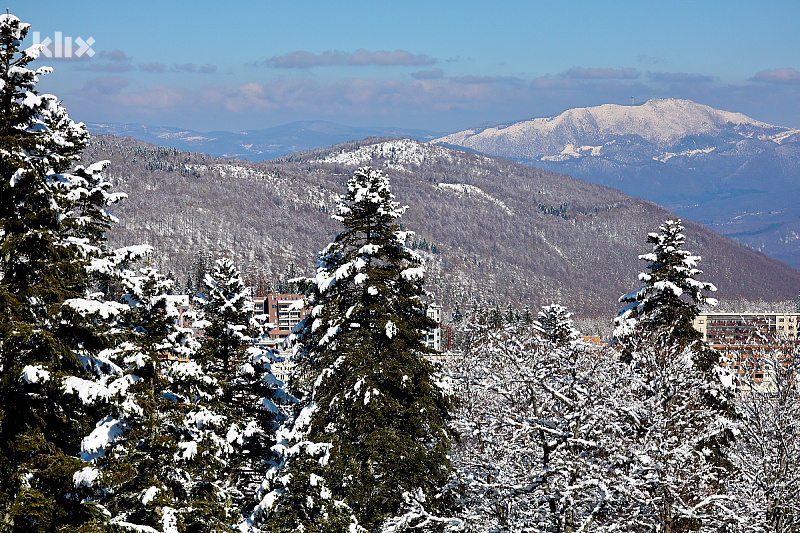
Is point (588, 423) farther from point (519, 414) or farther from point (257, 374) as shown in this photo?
point (257, 374)

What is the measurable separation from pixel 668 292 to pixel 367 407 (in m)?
12.5

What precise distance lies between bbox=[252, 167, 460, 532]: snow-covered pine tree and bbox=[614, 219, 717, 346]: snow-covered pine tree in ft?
27.8

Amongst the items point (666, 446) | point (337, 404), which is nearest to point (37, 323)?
point (337, 404)

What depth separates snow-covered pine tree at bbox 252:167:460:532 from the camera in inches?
822

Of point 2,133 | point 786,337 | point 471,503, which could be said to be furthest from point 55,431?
point 786,337

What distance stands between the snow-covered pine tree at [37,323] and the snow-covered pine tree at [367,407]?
8.75m

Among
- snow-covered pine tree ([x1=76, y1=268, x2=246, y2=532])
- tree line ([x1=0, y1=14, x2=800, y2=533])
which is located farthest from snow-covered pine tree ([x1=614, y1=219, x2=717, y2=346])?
snow-covered pine tree ([x1=76, y1=268, x2=246, y2=532])

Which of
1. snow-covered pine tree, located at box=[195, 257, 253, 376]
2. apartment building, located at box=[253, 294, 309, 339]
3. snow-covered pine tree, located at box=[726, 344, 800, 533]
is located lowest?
apartment building, located at box=[253, 294, 309, 339]

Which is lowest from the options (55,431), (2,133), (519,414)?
(519,414)

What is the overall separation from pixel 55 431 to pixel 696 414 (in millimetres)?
13799

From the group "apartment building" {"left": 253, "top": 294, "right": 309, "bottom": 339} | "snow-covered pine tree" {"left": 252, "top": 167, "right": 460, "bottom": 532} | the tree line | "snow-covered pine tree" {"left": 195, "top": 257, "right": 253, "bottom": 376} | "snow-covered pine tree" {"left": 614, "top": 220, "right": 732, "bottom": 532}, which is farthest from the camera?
"apartment building" {"left": 253, "top": 294, "right": 309, "bottom": 339}

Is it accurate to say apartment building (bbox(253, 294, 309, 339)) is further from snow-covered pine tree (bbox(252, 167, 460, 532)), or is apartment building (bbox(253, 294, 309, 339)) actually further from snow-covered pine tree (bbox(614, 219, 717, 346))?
snow-covered pine tree (bbox(252, 167, 460, 532))

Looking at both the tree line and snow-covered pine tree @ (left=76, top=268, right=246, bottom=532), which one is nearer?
the tree line

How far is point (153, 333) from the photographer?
18703 millimetres
